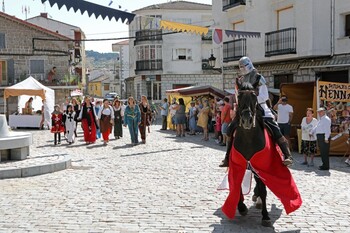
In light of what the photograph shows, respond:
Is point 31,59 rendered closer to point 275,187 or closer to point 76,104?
point 76,104

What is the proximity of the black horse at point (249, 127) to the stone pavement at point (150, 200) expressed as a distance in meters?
0.89

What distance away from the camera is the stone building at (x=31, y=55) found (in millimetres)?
40000

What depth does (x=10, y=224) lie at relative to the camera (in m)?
6.80

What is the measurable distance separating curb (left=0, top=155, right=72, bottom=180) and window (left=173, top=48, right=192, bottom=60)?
116ft

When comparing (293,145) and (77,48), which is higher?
(77,48)

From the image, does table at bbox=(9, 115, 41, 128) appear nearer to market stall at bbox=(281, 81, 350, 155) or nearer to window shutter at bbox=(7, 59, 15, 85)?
window shutter at bbox=(7, 59, 15, 85)

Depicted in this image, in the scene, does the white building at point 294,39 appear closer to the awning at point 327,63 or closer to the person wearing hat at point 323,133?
the awning at point 327,63

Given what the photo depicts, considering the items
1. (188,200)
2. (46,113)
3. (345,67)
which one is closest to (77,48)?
(46,113)

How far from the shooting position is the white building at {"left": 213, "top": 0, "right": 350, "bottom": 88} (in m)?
21.4

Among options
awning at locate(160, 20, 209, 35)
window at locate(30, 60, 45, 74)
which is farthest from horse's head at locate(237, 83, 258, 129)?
window at locate(30, 60, 45, 74)

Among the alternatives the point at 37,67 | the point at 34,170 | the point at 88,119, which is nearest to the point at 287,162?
the point at 34,170

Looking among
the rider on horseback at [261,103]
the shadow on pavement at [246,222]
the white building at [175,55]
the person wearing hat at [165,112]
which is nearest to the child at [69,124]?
the person wearing hat at [165,112]

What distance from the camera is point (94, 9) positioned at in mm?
10977

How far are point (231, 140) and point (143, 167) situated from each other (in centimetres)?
554
